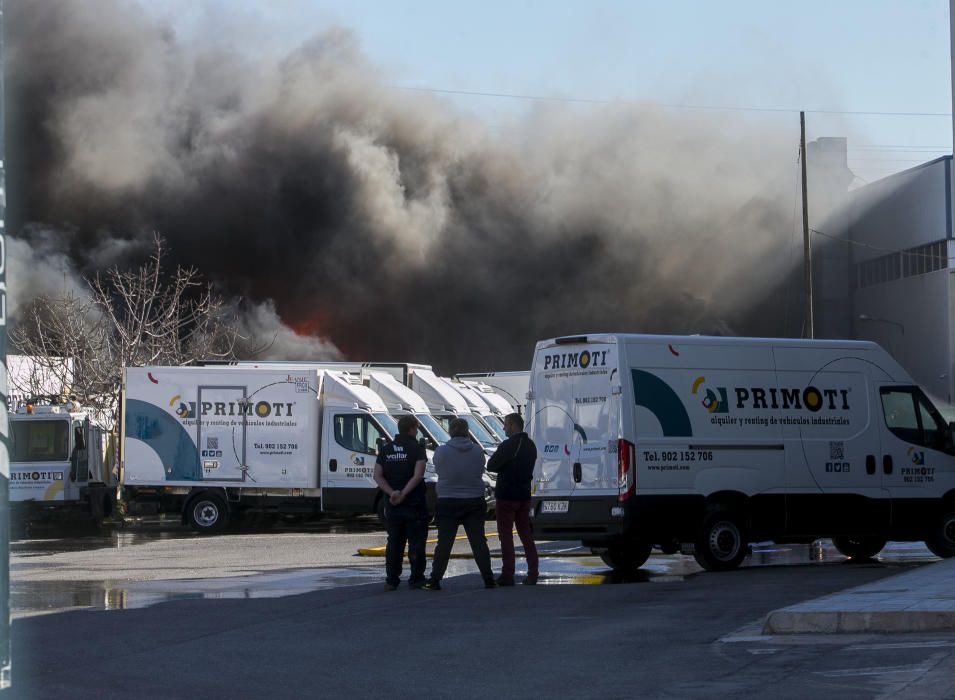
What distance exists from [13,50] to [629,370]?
35.3 metres

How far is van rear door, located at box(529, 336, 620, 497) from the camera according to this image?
1386cm

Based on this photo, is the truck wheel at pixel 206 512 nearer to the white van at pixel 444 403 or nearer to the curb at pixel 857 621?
the white van at pixel 444 403

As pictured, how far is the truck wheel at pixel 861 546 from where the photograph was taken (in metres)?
15.8

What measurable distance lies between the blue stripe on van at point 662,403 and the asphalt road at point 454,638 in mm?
1461

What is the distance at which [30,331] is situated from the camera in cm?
4122

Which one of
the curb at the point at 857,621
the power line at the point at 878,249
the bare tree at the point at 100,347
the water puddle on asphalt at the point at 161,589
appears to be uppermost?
the power line at the point at 878,249

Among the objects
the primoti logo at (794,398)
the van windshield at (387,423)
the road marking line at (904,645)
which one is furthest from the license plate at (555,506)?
the van windshield at (387,423)

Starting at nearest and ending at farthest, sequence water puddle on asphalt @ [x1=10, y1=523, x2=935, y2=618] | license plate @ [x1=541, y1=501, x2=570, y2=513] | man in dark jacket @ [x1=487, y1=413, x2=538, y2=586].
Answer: water puddle on asphalt @ [x1=10, y1=523, x2=935, y2=618] → man in dark jacket @ [x1=487, y1=413, x2=538, y2=586] → license plate @ [x1=541, y1=501, x2=570, y2=513]

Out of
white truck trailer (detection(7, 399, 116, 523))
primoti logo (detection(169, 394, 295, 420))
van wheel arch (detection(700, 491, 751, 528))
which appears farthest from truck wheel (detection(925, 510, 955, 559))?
white truck trailer (detection(7, 399, 116, 523))

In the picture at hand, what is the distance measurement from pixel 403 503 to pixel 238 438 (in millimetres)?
10926

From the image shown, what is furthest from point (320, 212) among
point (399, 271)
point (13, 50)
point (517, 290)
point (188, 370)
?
point (188, 370)

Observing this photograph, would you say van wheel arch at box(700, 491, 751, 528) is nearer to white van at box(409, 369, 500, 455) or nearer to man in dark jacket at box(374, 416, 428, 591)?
man in dark jacket at box(374, 416, 428, 591)

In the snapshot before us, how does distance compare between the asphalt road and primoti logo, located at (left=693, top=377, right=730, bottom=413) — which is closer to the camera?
the asphalt road

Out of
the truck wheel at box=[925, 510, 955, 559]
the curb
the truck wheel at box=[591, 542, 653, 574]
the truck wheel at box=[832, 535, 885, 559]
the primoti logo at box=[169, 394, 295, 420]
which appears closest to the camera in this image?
the curb
